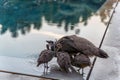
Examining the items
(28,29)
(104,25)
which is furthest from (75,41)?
(28,29)

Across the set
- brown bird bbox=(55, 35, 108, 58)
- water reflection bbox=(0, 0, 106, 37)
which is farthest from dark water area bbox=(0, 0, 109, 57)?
brown bird bbox=(55, 35, 108, 58)

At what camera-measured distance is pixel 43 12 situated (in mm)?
8648

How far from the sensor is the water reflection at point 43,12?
22.9 feet

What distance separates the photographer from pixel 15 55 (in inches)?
158

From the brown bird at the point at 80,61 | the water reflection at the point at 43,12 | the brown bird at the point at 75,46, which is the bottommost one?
the water reflection at the point at 43,12

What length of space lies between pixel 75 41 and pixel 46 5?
640 centimetres

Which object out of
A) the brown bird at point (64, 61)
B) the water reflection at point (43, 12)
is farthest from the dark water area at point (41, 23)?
the brown bird at point (64, 61)

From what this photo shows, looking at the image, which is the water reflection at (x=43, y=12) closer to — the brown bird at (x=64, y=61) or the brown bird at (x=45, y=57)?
the brown bird at (x=45, y=57)

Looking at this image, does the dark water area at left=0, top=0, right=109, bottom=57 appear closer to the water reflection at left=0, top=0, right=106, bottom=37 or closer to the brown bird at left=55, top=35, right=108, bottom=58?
the water reflection at left=0, top=0, right=106, bottom=37

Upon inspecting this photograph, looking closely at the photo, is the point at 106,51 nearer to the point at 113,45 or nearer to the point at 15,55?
the point at 113,45

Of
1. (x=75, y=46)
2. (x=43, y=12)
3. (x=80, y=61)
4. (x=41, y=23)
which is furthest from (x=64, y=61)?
(x=43, y=12)

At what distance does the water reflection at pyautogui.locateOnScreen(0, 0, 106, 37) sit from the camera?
6.97 m

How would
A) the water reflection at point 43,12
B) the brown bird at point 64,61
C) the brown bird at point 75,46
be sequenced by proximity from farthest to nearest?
the water reflection at point 43,12 → the brown bird at point 75,46 → the brown bird at point 64,61

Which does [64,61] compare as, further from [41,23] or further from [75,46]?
[41,23]
